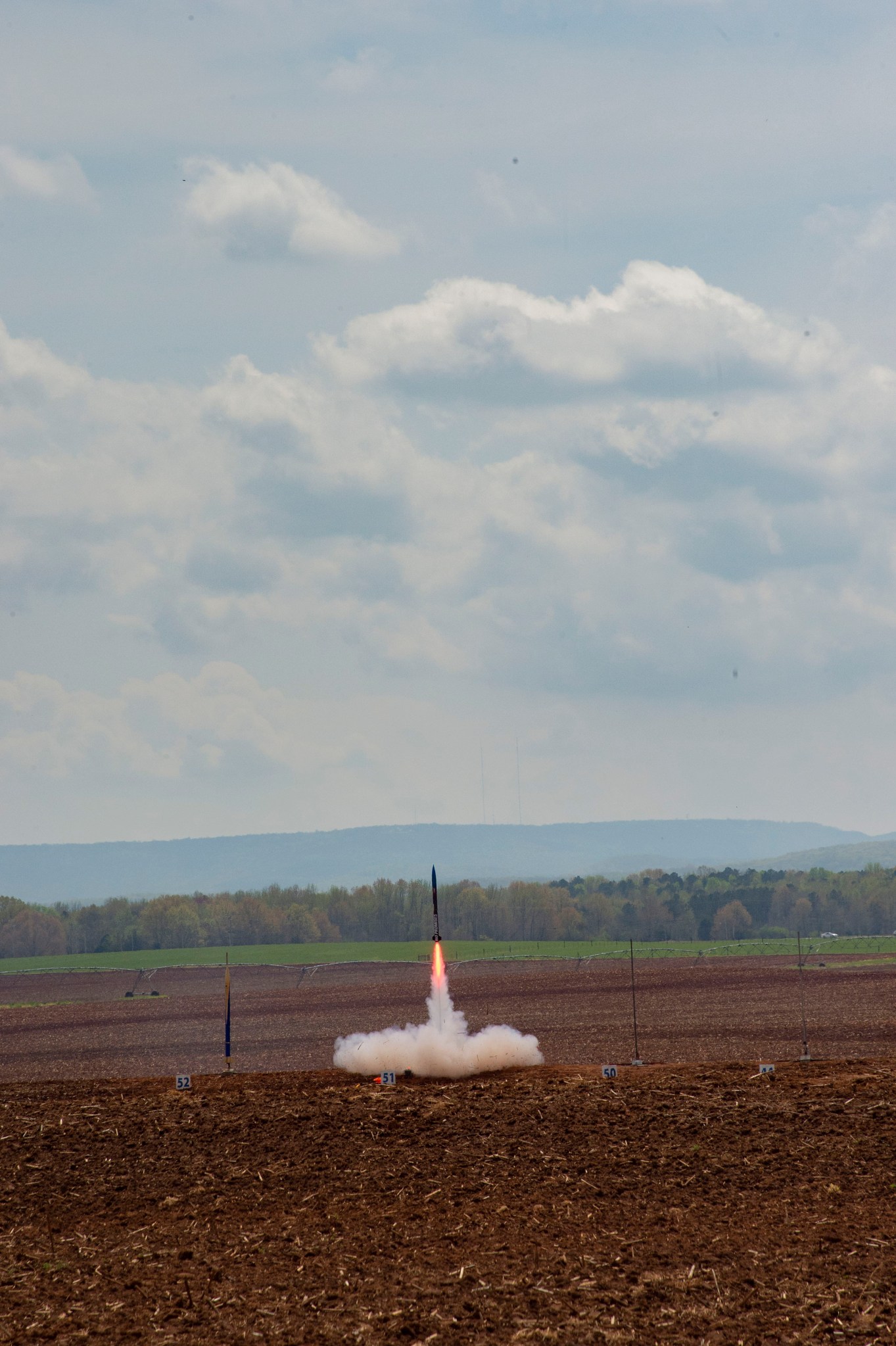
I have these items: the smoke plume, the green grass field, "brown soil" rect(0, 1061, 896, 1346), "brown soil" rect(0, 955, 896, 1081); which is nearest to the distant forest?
the green grass field

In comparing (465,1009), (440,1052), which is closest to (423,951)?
(465,1009)

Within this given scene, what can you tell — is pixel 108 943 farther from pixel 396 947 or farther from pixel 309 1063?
pixel 309 1063

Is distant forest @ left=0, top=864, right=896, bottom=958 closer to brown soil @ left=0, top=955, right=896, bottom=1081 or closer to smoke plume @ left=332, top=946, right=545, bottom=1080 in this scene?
brown soil @ left=0, top=955, right=896, bottom=1081

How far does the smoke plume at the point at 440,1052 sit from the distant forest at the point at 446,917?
366ft

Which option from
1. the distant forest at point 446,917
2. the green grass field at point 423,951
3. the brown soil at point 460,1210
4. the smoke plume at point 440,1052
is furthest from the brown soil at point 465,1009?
the distant forest at point 446,917

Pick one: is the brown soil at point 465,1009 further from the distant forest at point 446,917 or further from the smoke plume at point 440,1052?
the distant forest at point 446,917

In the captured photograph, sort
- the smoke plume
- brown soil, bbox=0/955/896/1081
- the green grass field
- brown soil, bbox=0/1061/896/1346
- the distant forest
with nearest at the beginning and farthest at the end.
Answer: brown soil, bbox=0/1061/896/1346 < the smoke plume < brown soil, bbox=0/955/896/1081 < the green grass field < the distant forest

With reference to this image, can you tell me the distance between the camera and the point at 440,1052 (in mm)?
30125

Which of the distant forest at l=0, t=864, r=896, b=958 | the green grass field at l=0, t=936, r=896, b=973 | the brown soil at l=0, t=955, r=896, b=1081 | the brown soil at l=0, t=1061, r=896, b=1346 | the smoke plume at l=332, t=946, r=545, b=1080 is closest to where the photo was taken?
the brown soil at l=0, t=1061, r=896, b=1346

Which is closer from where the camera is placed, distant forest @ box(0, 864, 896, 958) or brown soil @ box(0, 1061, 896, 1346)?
brown soil @ box(0, 1061, 896, 1346)

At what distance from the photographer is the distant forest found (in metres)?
149

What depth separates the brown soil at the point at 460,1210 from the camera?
16609mm

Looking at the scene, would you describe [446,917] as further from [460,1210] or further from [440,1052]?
[460,1210]

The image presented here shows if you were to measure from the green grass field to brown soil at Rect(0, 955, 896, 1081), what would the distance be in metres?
9.29
